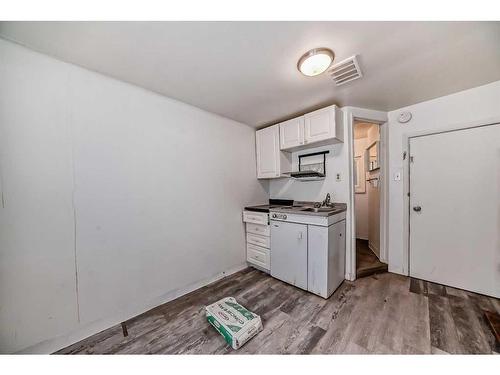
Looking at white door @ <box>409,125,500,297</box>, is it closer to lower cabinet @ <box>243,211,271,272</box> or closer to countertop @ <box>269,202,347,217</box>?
countertop @ <box>269,202,347,217</box>

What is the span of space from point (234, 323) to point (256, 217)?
50.4 inches

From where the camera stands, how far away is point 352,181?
7.11 feet

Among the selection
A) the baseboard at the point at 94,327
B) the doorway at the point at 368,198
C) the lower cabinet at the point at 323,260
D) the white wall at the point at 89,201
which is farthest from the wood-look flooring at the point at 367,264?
the baseboard at the point at 94,327

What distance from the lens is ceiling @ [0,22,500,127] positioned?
1.07m

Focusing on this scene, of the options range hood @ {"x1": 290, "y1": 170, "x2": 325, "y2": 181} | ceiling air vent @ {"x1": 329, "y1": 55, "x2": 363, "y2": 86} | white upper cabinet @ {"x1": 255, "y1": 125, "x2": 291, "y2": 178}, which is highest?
ceiling air vent @ {"x1": 329, "y1": 55, "x2": 363, "y2": 86}

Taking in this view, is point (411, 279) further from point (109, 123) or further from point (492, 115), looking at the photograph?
point (109, 123)

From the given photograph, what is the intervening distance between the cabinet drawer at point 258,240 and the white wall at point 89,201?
25.1 inches

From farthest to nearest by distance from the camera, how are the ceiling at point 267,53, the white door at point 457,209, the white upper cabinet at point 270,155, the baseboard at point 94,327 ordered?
the white upper cabinet at point 270,155, the white door at point 457,209, the baseboard at point 94,327, the ceiling at point 267,53

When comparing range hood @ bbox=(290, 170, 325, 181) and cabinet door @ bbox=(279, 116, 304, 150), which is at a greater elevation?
cabinet door @ bbox=(279, 116, 304, 150)

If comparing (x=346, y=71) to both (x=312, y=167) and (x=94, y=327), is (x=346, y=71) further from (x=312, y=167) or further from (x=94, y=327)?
(x=94, y=327)

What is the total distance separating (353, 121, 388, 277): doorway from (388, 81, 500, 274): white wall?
210 millimetres

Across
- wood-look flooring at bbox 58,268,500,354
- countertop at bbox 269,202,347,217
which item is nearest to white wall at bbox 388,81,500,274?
wood-look flooring at bbox 58,268,500,354

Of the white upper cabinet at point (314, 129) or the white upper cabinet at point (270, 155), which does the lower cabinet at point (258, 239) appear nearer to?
→ the white upper cabinet at point (270, 155)

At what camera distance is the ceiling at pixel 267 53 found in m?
1.07
